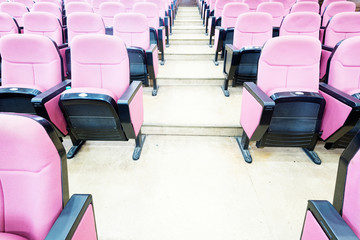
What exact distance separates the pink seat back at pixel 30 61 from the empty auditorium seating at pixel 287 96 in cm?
142

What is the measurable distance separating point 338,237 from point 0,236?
0.94m

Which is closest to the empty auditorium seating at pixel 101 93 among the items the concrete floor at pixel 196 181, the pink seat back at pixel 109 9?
the concrete floor at pixel 196 181

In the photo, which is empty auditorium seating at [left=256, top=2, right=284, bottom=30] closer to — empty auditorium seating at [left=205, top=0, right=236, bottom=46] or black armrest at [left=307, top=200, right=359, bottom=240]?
empty auditorium seating at [left=205, top=0, right=236, bottom=46]

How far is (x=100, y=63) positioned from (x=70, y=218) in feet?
3.77

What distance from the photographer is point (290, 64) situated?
1524mm

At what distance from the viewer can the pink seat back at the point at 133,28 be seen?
2383 millimetres

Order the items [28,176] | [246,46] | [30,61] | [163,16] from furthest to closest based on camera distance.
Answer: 1. [163,16]
2. [246,46]
3. [30,61]
4. [28,176]

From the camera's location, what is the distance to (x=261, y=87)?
1578 millimetres

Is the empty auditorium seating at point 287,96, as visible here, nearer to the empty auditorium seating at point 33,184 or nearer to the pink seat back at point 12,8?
the empty auditorium seating at point 33,184

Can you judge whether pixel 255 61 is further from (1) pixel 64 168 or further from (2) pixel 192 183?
(1) pixel 64 168

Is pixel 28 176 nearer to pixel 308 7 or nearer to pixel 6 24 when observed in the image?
pixel 6 24

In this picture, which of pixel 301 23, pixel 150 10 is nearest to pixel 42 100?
pixel 150 10

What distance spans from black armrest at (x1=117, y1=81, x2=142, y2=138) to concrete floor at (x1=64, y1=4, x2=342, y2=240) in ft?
0.95

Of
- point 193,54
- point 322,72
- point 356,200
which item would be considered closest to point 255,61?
point 322,72
